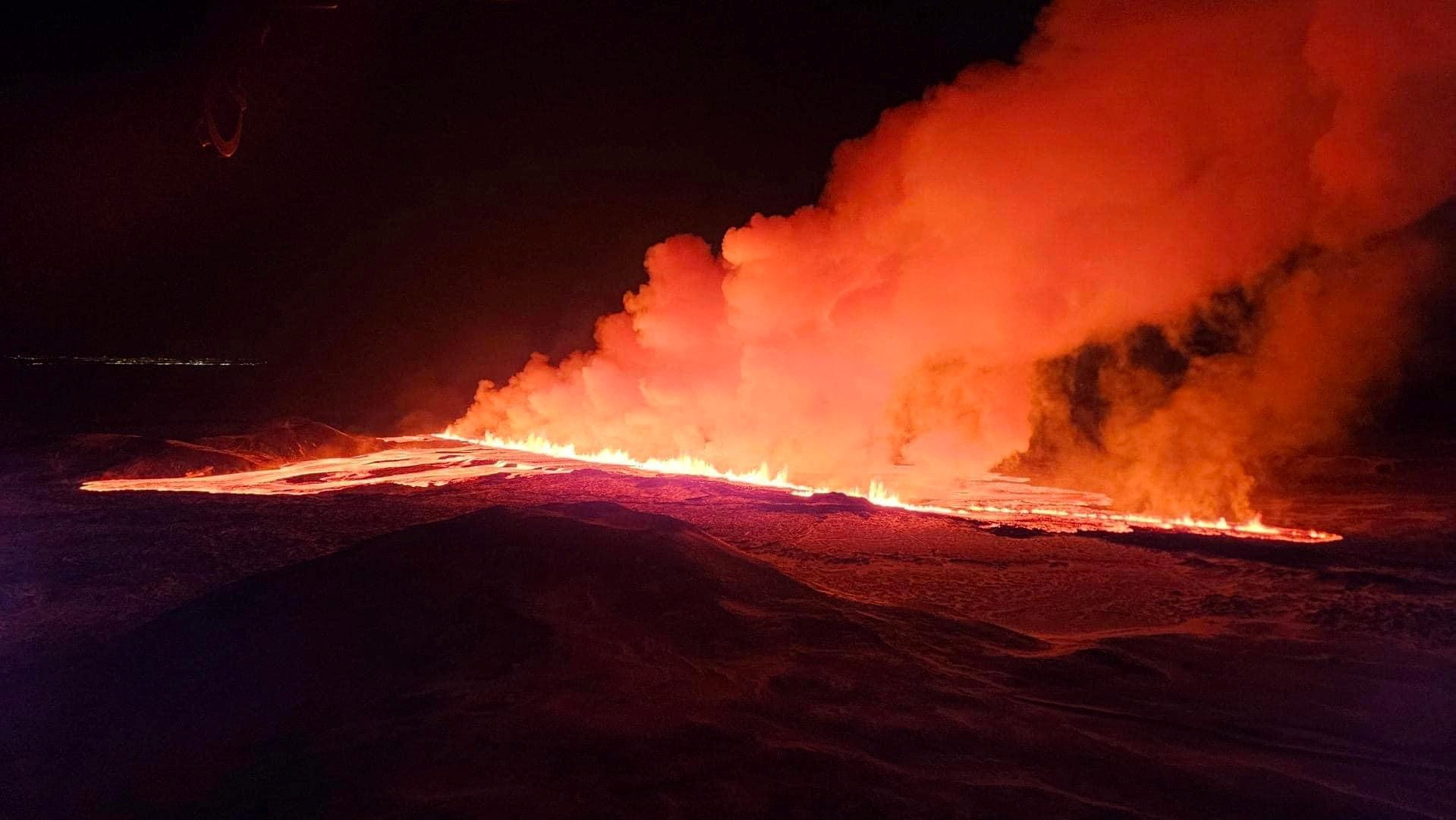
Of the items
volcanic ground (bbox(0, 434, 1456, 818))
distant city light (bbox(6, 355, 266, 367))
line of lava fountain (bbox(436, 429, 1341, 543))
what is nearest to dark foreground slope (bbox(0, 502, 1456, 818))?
volcanic ground (bbox(0, 434, 1456, 818))

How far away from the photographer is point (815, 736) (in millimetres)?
4402

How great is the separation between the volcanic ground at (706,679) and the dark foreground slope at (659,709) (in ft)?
0.07

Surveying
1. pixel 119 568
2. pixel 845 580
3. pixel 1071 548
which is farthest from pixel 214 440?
pixel 1071 548

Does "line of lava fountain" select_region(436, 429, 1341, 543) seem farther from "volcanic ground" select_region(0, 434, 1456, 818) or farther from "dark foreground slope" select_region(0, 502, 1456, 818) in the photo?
"dark foreground slope" select_region(0, 502, 1456, 818)

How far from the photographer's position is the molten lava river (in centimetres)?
1172

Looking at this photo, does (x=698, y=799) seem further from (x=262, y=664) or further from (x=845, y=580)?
(x=845, y=580)

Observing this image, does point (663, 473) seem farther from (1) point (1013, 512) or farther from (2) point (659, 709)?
(2) point (659, 709)

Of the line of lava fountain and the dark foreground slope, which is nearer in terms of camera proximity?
the dark foreground slope

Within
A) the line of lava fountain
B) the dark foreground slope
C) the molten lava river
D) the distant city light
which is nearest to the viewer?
the dark foreground slope

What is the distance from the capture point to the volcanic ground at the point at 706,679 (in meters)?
3.90

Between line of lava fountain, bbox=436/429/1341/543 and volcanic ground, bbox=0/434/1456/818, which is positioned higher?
line of lava fountain, bbox=436/429/1341/543

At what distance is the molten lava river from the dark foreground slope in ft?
18.6

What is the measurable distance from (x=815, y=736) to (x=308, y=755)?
2.80 metres

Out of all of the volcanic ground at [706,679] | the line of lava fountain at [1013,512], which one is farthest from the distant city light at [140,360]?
the volcanic ground at [706,679]
